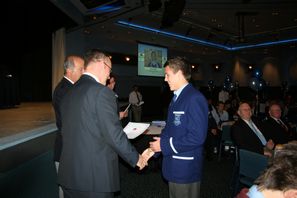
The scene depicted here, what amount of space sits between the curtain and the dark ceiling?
878mm

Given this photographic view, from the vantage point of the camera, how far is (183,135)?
75.9 inches

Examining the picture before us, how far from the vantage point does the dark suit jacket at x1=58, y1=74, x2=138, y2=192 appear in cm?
174

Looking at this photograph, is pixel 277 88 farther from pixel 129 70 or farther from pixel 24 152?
pixel 24 152

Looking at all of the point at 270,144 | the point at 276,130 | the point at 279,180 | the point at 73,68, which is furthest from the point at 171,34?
the point at 279,180

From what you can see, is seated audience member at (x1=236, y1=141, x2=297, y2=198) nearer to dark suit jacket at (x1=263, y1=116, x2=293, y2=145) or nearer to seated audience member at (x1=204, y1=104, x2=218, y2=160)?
dark suit jacket at (x1=263, y1=116, x2=293, y2=145)

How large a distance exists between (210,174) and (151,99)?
1061cm

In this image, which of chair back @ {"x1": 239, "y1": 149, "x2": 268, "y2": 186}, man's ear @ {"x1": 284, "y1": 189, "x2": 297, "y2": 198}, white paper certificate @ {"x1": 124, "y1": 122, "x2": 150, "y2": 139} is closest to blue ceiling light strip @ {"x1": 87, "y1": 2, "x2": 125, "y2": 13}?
white paper certificate @ {"x1": 124, "y1": 122, "x2": 150, "y2": 139}

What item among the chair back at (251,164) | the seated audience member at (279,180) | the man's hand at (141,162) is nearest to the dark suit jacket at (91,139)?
the man's hand at (141,162)

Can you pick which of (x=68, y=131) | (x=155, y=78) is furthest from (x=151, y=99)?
(x=68, y=131)

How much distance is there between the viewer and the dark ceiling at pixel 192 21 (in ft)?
23.6

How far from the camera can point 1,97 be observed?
29.5 feet

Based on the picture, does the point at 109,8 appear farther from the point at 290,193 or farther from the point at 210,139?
the point at 290,193

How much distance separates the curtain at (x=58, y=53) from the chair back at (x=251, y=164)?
8003 millimetres

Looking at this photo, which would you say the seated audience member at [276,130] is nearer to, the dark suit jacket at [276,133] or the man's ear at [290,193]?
the dark suit jacket at [276,133]
